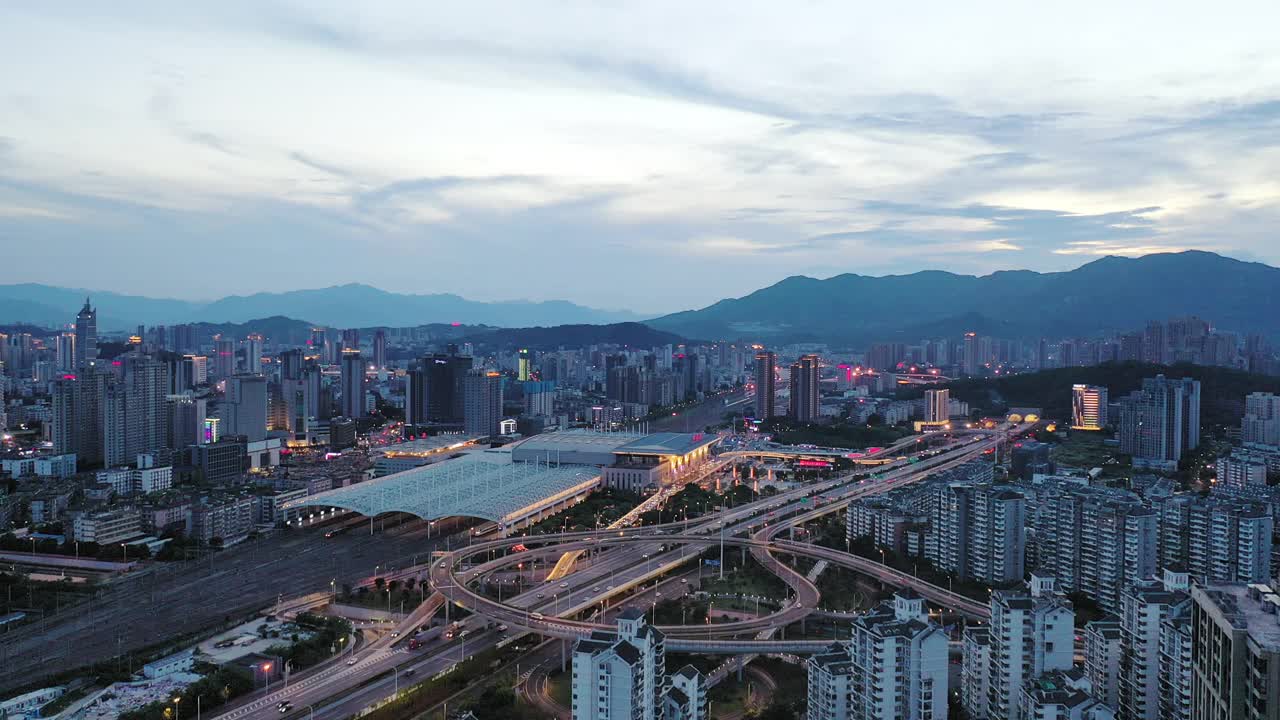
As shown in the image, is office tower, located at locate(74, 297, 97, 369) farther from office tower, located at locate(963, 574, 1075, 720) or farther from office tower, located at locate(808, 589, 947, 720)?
office tower, located at locate(963, 574, 1075, 720)

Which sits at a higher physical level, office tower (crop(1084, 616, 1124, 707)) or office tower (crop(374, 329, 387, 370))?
office tower (crop(374, 329, 387, 370))

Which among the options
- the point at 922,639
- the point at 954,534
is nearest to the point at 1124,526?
the point at 954,534

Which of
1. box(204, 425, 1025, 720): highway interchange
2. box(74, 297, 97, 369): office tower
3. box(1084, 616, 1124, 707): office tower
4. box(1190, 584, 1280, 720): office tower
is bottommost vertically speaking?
box(204, 425, 1025, 720): highway interchange

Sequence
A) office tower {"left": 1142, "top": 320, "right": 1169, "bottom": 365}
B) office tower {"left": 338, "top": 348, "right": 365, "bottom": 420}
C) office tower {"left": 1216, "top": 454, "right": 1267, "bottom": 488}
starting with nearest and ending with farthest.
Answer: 1. office tower {"left": 1216, "top": 454, "right": 1267, "bottom": 488}
2. office tower {"left": 338, "top": 348, "right": 365, "bottom": 420}
3. office tower {"left": 1142, "top": 320, "right": 1169, "bottom": 365}

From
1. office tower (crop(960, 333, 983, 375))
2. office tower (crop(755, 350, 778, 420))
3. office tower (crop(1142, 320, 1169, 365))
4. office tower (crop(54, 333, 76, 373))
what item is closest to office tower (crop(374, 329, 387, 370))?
office tower (crop(54, 333, 76, 373))

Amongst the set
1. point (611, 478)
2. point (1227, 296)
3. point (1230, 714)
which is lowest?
point (611, 478)

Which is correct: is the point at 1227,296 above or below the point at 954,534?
above

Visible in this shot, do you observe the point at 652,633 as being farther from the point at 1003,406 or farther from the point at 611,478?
the point at 1003,406

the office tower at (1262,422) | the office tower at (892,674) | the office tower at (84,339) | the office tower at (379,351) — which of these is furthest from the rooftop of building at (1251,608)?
the office tower at (379,351)

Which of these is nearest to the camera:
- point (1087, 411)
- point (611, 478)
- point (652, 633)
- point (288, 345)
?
point (652, 633)
